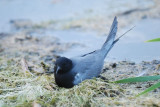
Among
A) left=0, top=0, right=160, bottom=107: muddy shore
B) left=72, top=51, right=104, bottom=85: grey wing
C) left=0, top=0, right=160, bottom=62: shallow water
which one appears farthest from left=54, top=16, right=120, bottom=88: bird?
left=0, top=0, right=160, bottom=62: shallow water

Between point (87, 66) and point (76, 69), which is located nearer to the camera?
point (76, 69)

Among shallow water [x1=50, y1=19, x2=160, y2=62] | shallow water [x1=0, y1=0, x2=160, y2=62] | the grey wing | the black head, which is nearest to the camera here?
the black head

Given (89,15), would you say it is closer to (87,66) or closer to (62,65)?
(87,66)

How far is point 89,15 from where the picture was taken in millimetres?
9078

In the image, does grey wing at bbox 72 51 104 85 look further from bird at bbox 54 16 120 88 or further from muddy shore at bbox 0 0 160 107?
muddy shore at bbox 0 0 160 107

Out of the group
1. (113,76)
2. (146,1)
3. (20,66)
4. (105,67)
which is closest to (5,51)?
(20,66)

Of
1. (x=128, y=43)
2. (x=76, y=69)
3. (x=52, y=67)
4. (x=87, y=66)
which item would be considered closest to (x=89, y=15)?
(x=128, y=43)

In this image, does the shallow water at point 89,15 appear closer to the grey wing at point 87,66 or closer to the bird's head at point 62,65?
the grey wing at point 87,66

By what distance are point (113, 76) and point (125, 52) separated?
1599 millimetres

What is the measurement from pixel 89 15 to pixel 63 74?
4.56m

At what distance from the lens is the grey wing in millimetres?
4850

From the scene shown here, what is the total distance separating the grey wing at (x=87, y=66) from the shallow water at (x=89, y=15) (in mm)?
1115

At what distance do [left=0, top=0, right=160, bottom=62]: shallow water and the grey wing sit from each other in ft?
3.66

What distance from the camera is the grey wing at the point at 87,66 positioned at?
15.9 feet
